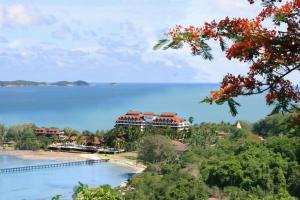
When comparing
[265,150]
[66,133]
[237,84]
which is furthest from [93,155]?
[237,84]

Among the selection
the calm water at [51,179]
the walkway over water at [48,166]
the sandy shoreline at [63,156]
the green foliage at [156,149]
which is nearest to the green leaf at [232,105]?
the calm water at [51,179]

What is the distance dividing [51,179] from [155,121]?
27011 mm

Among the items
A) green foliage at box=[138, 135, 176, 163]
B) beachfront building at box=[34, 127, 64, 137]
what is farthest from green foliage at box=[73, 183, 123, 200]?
beachfront building at box=[34, 127, 64, 137]

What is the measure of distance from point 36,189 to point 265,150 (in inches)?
673

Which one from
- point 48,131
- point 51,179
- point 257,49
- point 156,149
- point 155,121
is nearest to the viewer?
point 257,49

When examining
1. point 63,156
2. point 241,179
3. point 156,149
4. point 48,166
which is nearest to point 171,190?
point 241,179

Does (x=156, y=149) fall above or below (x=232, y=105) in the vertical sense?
below

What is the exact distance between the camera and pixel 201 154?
37.8 metres

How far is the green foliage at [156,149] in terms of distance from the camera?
4709 cm

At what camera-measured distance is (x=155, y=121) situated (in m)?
68.8

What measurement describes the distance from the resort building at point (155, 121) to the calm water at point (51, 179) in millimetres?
16647

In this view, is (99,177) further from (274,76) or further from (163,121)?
(274,76)

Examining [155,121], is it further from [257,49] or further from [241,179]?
[257,49]

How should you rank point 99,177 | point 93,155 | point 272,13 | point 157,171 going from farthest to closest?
point 93,155 → point 99,177 → point 157,171 → point 272,13
